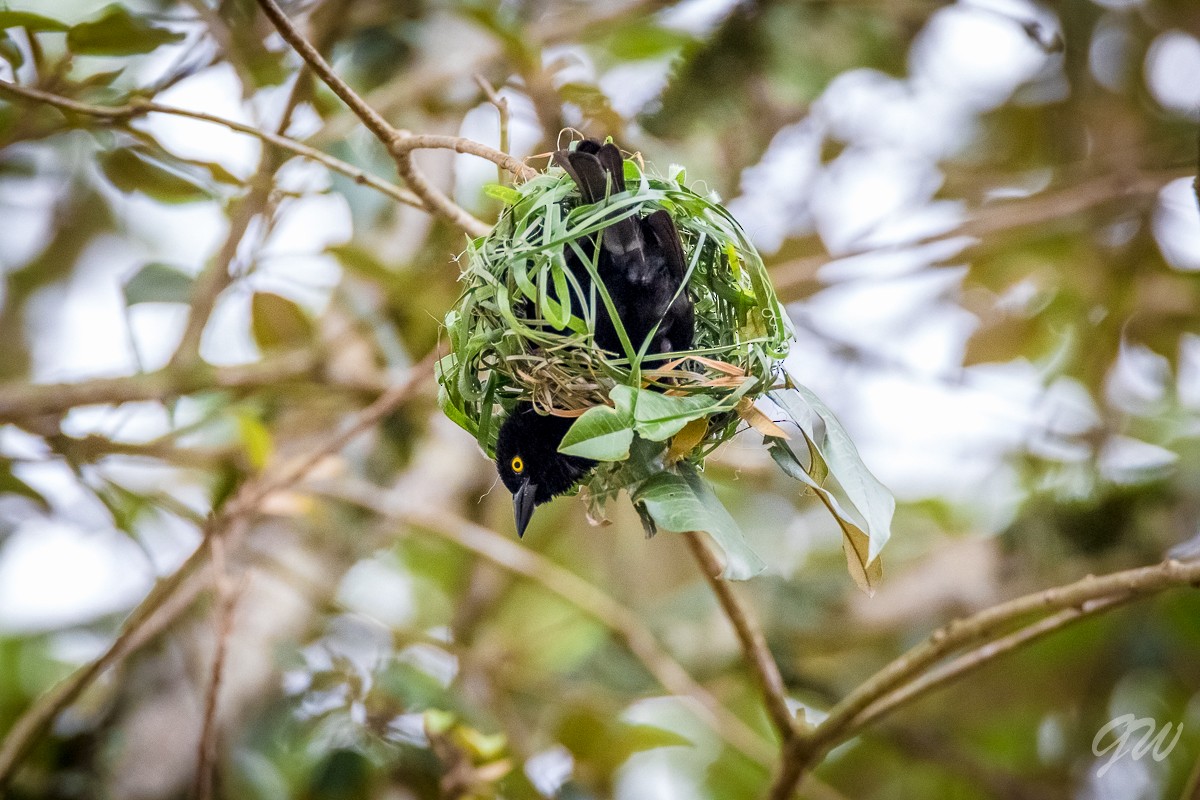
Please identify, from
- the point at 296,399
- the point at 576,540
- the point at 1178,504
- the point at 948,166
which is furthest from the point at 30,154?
the point at 1178,504

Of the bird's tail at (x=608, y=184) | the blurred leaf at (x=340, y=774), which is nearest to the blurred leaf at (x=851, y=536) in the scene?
the bird's tail at (x=608, y=184)

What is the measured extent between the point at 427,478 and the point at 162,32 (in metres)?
2.00

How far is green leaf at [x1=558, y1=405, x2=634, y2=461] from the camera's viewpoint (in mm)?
1124

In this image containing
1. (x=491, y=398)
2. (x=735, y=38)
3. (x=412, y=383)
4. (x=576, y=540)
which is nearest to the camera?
(x=491, y=398)

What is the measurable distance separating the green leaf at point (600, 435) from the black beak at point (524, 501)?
0.51 metres

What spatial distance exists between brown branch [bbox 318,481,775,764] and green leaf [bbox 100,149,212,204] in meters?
0.93

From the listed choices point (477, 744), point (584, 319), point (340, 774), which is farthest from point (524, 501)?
point (340, 774)

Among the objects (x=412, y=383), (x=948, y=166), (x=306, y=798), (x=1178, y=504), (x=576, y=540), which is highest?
(x=412, y=383)

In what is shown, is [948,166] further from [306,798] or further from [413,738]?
[306,798]

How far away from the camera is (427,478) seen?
378 centimetres

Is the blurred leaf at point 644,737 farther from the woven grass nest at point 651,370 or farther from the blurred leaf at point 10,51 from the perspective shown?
the blurred leaf at point 10,51

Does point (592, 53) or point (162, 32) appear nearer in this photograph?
point (162, 32)

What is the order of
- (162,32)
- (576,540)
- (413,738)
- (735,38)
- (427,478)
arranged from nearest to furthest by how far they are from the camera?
1. (162,32)
2. (413,738)
3. (735,38)
4. (427,478)
5. (576,540)

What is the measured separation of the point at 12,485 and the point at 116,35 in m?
1.23
